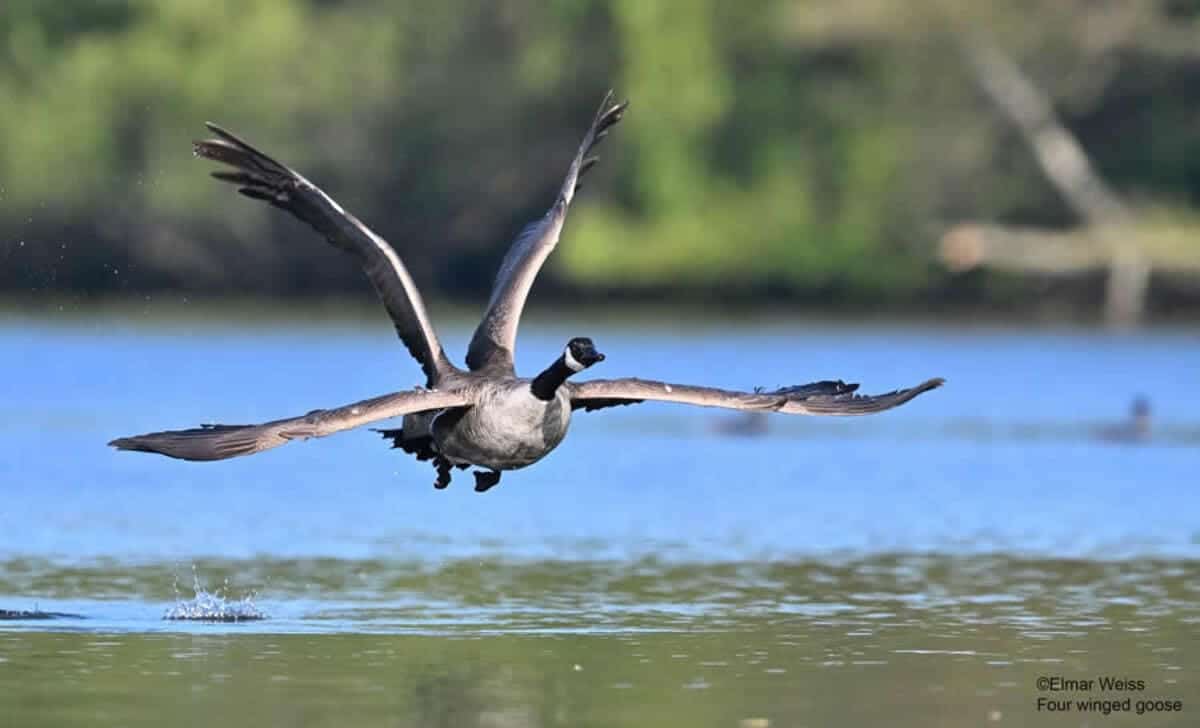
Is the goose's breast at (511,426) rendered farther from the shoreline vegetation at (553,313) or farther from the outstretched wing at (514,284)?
the shoreline vegetation at (553,313)

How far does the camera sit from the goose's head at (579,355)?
17016mm

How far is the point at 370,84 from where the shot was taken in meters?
66.9

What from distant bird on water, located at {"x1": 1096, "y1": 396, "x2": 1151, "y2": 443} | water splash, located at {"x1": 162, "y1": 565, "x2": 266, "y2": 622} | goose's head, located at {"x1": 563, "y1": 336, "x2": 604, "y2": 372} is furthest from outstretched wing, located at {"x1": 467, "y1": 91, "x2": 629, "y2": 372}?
distant bird on water, located at {"x1": 1096, "y1": 396, "x2": 1151, "y2": 443}

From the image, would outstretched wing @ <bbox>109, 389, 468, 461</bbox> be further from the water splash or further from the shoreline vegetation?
the shoreline vegetation

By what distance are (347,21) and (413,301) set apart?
51.3 m

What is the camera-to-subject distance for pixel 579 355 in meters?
17.1

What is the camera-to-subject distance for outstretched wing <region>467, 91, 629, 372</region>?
727 inches

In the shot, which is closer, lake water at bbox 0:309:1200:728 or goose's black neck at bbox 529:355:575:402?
lake water at bbox 0:309:1200:728

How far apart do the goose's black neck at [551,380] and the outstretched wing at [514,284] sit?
0.82 metres

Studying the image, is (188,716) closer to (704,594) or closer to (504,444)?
(504,444)

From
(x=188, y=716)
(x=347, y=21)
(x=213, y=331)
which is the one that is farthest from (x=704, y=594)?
(x=347, y=21)

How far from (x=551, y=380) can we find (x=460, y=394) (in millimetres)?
687

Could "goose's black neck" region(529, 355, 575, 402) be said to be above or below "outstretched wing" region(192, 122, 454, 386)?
below

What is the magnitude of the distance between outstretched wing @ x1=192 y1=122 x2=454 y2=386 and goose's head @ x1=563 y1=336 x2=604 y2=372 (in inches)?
37.6
